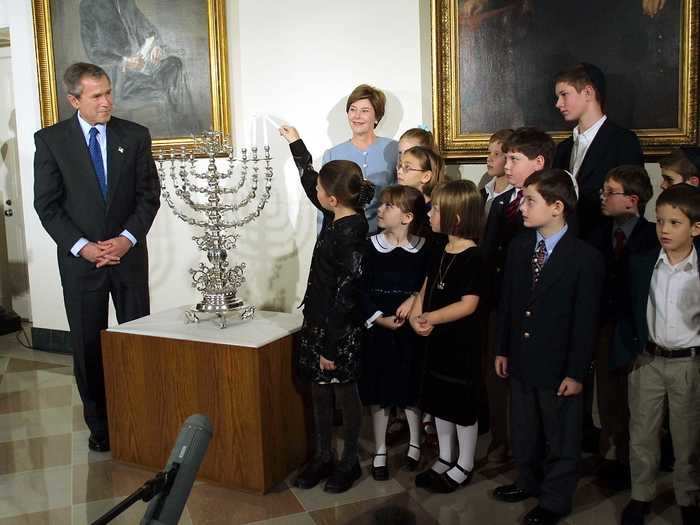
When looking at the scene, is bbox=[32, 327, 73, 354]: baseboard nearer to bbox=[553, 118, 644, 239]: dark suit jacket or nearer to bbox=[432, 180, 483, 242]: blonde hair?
bbox=[432, 180, 483, 242]: blonde hair

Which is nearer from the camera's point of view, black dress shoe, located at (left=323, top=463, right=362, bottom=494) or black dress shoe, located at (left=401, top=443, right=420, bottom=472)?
black dress shoe, located at (left=323, top=463, right=362, bottom=494)

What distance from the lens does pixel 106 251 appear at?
3.57 metres

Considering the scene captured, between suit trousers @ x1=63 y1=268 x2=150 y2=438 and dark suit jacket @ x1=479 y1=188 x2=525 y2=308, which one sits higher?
dark suit jacket @ x1=479 y1=188 x2=525 y2=308

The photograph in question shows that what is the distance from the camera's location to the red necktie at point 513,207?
322cm

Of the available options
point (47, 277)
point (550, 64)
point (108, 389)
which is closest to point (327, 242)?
point (108, 389)

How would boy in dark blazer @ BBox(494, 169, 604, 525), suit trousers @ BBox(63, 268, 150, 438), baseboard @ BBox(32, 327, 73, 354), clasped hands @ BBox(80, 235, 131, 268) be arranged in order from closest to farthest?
boy in dark blazer @ BBox(494, 169, 604, 525)
clasped hands @ BBox(80, 235, 131, 268)
suit trousers @ BBox(63, 268, 150, 438)
baseboard @ BBox(32, 327, 73, 354)

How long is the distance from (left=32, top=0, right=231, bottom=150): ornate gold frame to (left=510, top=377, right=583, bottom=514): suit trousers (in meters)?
2.98

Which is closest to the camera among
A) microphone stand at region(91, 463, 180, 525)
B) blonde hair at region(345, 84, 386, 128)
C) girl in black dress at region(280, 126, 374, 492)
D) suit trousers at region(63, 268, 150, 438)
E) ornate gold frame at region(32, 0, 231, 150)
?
microphone stand at region(91, 463, 180, 525)

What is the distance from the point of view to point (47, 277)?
5.77 metres

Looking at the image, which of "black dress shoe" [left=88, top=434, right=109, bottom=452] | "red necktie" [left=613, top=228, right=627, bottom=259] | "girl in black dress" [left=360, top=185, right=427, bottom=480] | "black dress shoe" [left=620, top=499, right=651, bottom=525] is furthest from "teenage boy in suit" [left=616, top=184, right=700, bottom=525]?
"black dress shoe" [left=88, top=434, right=109, bottom=452]

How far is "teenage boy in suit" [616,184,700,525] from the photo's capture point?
257cm

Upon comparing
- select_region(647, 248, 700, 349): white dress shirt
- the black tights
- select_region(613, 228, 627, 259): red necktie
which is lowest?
the black tights

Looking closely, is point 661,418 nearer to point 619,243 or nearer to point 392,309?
point 619,243

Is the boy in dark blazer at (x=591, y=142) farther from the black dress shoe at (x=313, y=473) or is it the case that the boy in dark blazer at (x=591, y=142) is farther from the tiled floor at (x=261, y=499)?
the black dress shoe at (x=313, y=473)
